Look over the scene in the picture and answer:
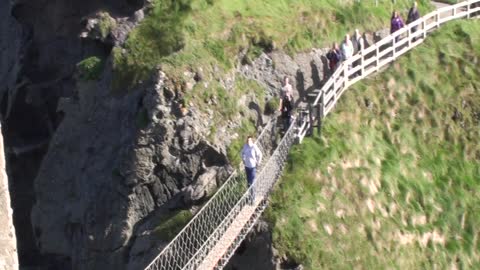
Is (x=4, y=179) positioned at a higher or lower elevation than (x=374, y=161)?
higher

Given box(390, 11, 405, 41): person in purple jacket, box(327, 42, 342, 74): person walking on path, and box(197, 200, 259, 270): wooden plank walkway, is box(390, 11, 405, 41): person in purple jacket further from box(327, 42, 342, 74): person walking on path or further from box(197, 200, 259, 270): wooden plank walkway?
box(197, 200, 259, 270): wooden plank walkway

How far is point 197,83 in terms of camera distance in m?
33.5

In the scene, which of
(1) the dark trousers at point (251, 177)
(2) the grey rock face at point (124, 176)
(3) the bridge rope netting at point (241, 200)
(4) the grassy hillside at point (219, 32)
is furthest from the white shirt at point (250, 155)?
(4) the grassy hillside at point (219, 32)

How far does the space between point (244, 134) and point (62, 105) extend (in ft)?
20.9

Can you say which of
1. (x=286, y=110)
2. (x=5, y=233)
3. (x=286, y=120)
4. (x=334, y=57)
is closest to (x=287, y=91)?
(x=286, y=110)

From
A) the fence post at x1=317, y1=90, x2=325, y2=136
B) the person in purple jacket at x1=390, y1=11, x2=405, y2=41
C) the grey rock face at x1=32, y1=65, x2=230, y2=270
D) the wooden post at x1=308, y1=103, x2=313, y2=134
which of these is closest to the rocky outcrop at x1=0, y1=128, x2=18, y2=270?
the grey rock face at x1=32, y1=65, x2=230, y2=270

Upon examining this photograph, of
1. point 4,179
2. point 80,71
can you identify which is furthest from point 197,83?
point 4,179

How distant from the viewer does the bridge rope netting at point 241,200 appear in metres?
28.2

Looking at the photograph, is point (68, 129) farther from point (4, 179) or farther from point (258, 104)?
point (4, 179)

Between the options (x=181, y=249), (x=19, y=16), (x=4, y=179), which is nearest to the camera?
(x=4, y=179)

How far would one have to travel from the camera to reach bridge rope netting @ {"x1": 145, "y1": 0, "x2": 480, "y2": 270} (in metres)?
28.2

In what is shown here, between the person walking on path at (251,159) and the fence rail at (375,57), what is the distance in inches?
114

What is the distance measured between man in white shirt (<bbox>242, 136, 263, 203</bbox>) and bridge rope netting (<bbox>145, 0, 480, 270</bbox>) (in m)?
0.17

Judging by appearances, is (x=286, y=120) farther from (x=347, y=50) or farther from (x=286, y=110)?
(x=347, y=50)
